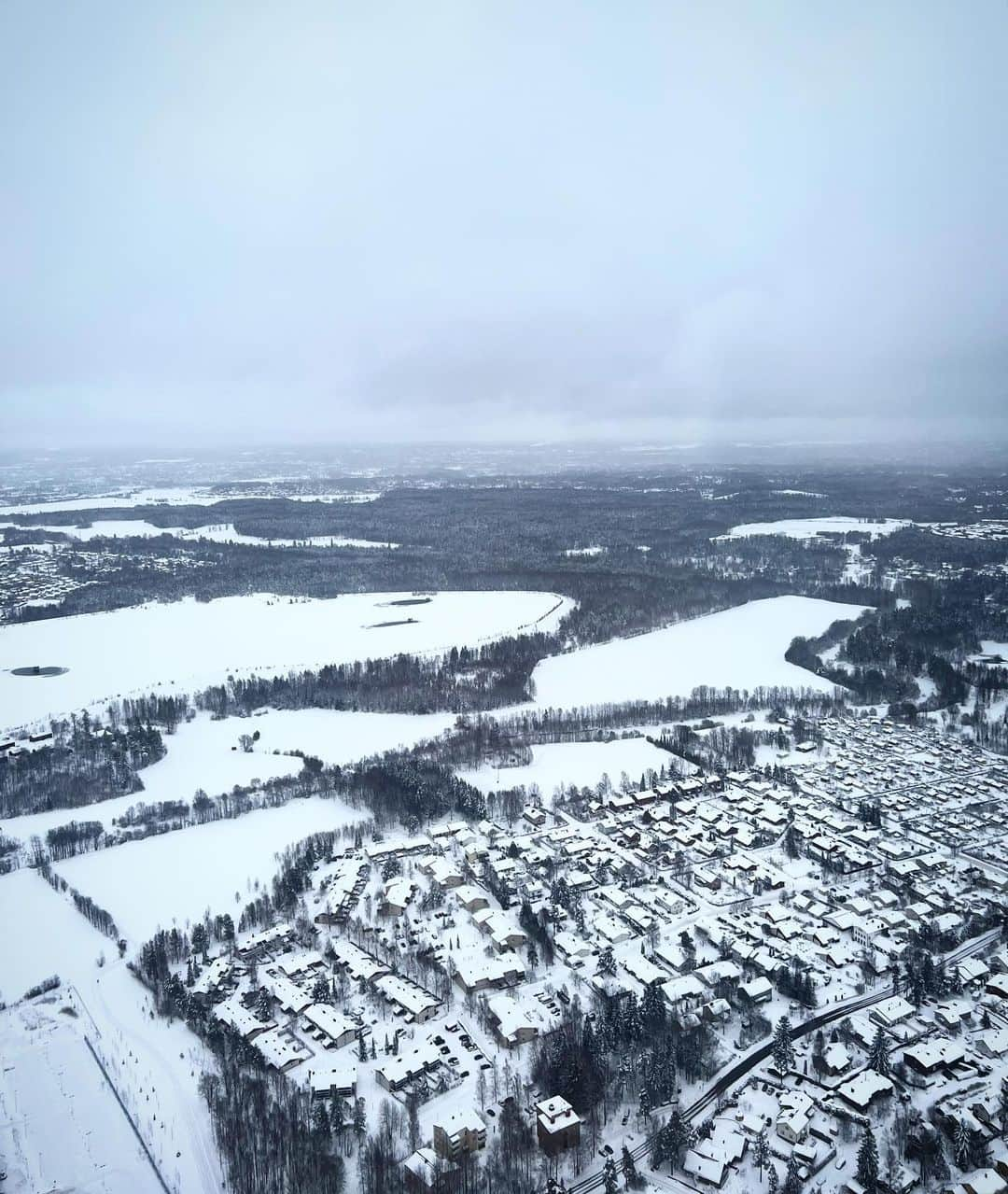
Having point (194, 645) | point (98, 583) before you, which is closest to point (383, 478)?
point (98, 583)

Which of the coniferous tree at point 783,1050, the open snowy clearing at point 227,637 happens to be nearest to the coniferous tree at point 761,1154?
the coniferous tree at point 783,1050

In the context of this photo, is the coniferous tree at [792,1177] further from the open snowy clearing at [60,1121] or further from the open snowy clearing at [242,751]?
the open snowy clearing at [242,751]

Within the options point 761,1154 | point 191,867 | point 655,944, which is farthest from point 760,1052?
point 191,867

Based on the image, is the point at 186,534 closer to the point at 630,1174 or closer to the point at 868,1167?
the point at 630,1174

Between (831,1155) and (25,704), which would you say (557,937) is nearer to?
(831,1155)

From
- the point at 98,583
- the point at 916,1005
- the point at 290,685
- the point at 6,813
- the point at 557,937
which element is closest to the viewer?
the point at 916,1005

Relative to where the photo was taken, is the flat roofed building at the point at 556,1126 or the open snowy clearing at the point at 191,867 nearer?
the flat roofed building at the point at 556,1126
